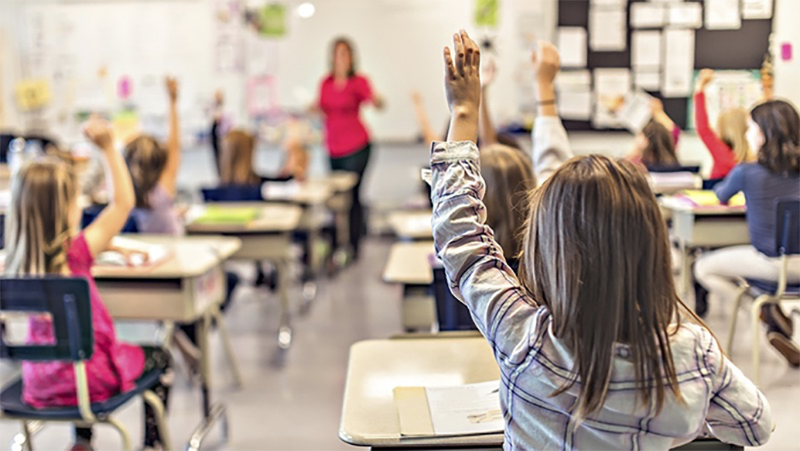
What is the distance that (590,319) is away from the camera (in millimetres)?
1094

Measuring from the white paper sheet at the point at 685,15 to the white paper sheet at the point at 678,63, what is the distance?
0.06m

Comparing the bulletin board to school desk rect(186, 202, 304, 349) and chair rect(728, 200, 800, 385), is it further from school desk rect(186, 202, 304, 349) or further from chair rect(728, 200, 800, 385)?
school desk rect(186, 202, 304, 349)

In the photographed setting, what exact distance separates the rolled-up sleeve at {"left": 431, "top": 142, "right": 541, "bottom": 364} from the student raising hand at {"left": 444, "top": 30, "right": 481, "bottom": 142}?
26mm

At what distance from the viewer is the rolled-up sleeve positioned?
1189 millimetres

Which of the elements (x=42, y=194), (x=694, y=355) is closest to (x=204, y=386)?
(x=42, y=194)

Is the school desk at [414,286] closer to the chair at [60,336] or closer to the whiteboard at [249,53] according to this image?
the chair at [60,336]

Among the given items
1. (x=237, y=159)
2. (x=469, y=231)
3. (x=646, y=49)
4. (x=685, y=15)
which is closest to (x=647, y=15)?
(x=646, y=49)

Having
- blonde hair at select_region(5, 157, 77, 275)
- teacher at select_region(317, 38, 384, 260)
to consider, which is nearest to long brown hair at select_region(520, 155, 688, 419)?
blonde hair at select_region(5, 157, 77, 275)

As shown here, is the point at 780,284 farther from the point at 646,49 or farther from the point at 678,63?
the point at 646,49

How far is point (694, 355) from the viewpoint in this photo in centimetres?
113

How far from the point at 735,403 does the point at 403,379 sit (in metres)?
0.72

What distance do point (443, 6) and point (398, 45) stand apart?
0.49 m

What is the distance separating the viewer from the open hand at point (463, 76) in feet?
4.12

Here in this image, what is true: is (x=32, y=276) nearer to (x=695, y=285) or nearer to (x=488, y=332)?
(x=488, y=332)
